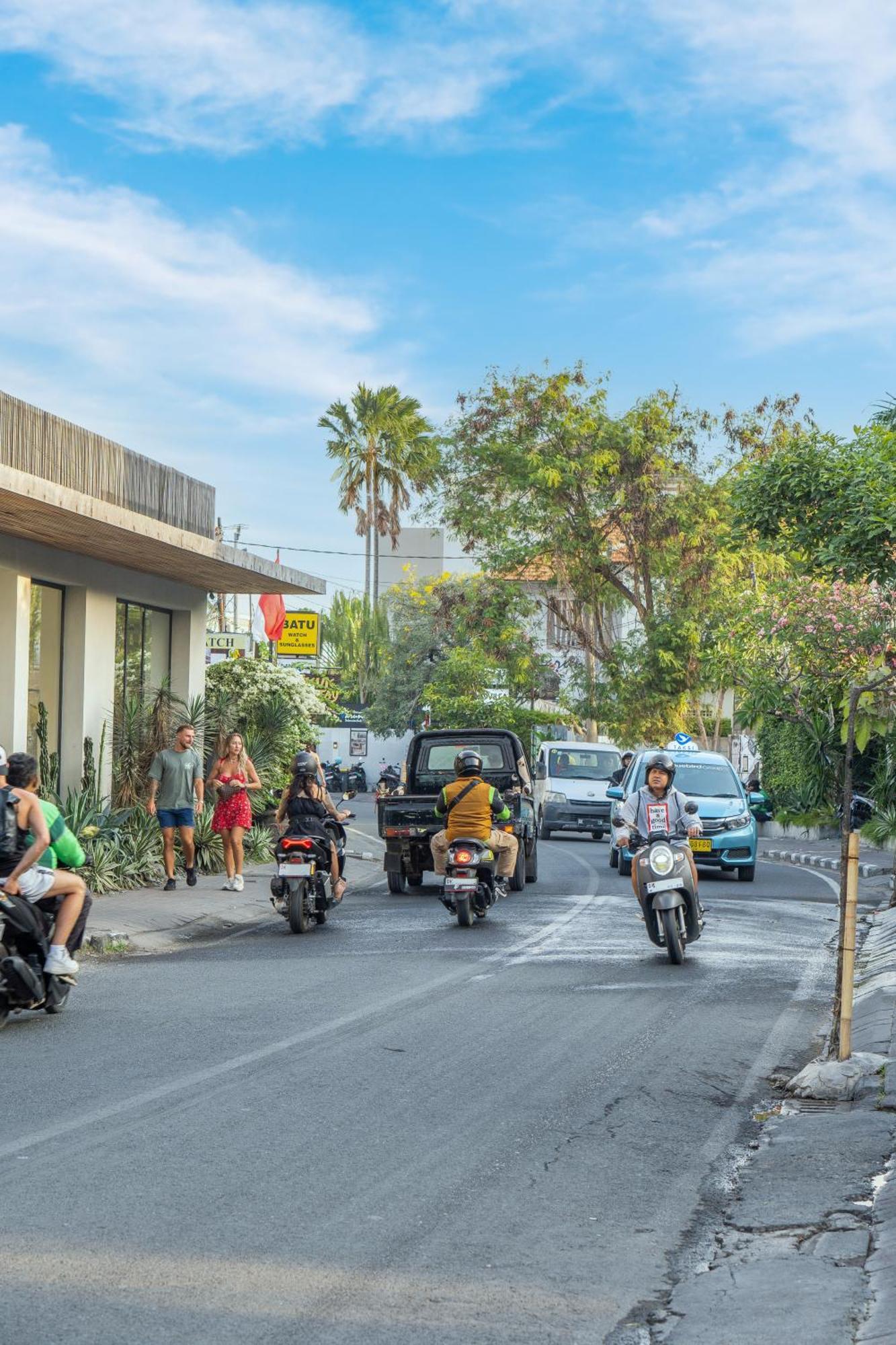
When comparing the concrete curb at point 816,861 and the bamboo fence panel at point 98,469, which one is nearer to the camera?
the bamboo fence panel at point 98,469

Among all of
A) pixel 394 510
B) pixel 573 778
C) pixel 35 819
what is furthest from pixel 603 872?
pixel 394 510

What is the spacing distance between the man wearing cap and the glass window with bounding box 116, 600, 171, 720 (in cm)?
1178

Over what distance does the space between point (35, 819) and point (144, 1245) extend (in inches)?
187

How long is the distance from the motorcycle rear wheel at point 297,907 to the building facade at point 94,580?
4176 mm

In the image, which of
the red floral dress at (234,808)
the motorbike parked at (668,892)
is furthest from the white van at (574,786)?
the motorbike parked at (668,892)

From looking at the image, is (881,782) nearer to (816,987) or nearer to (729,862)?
(729,862)

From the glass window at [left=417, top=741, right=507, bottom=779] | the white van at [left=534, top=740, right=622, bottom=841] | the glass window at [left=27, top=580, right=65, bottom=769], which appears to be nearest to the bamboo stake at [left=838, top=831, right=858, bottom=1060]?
A: the glass window at [left=27, top=580, right=65, bottom=769]

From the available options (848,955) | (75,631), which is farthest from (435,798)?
(848,955)

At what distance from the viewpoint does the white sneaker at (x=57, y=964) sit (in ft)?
31.8

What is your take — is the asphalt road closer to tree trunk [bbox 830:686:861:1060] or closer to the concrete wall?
tree trunk [bbox 830:686:861:1060]

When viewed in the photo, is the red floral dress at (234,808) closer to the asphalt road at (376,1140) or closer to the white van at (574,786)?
the asphalt road at (376,1140)

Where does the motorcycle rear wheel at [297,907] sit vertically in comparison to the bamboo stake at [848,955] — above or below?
below

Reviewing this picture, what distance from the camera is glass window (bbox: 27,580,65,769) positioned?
19359mm

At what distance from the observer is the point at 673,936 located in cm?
1285
